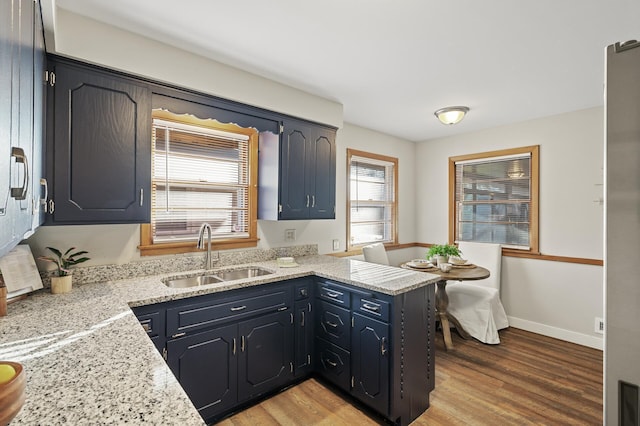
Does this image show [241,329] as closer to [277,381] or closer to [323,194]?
[277,381]

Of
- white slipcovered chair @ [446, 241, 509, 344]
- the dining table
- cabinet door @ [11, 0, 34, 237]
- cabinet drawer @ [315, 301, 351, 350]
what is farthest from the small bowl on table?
white slipcovered chair @ [446, 241, 509, 344]

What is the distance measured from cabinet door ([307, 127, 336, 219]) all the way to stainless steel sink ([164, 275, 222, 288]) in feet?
3.45

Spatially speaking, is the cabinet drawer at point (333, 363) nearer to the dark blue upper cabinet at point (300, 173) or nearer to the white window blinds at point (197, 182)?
the dark blue upper cabinet at point (300, 173)

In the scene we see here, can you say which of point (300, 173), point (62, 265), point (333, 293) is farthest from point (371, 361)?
point (62, 265)

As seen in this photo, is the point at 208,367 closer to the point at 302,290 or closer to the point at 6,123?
the point at 302,290

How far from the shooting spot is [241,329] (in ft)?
7.07

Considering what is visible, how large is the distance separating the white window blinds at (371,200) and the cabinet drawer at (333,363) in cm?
172

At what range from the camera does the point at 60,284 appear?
1.84 m

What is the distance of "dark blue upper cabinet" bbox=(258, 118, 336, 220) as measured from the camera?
9.19 feet

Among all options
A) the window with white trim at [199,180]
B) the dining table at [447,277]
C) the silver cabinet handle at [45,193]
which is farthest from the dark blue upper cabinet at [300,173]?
the silver cabinet handle at [45,193]

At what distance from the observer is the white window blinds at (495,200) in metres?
3.82

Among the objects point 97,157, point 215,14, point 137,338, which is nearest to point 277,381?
point 137,338

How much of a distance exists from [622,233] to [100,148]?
8.01 ft

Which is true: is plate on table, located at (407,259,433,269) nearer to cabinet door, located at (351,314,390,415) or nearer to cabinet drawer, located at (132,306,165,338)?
cabinet door, located at (351,314,390,415)
